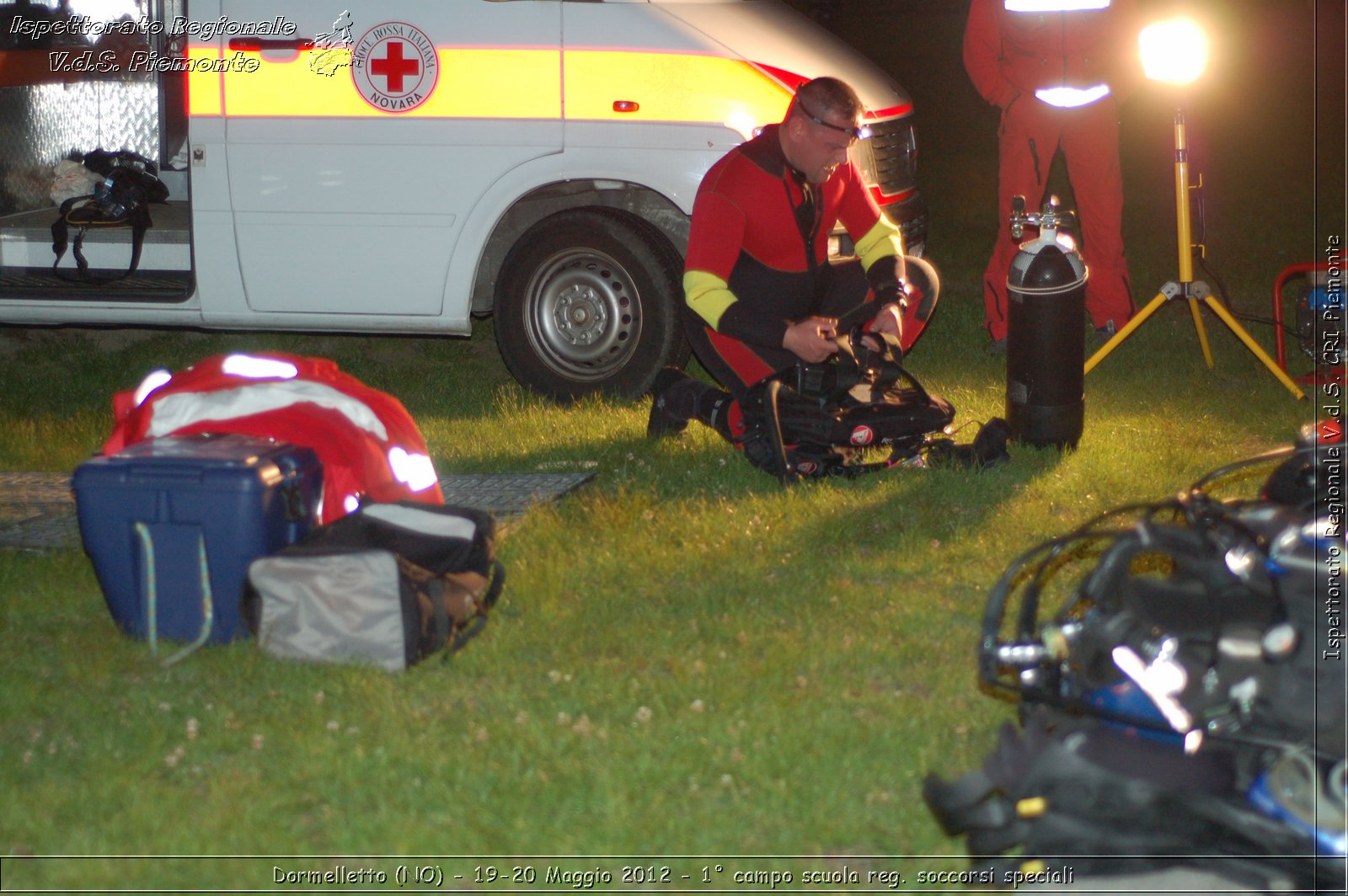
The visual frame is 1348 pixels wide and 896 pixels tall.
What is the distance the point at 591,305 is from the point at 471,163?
0.86m

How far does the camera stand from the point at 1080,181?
303 inches

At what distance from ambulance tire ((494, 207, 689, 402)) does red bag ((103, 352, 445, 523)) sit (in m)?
2.35

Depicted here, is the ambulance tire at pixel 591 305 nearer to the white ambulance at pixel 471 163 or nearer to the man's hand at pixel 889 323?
the white ambulance at pixel 471 163

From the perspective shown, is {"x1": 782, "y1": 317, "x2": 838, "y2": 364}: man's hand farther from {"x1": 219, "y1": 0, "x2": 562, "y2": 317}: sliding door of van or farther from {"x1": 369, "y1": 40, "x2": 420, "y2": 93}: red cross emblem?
{"x1": 369, "y1": 40, "x2": 420, "y2": 93}: red cross emblem

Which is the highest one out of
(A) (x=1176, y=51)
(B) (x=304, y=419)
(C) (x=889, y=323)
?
(A) (x=1176, y=51)

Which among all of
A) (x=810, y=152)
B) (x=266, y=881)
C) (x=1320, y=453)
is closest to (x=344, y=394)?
(x=266, y=881)

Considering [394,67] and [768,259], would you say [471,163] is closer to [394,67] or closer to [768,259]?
[394,67]

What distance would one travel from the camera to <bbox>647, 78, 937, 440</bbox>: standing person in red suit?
546cm

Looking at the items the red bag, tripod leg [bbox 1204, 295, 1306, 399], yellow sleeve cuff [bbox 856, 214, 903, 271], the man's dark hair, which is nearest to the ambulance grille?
yellow sleeve cuff [bbox 856, 214, 903, 271]

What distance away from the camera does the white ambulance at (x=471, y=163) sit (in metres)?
6.48

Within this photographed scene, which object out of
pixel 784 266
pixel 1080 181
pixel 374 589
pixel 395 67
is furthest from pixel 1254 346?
pixel 374 589

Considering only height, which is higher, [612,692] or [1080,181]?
[1080,181]

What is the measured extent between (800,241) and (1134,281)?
4.80 m

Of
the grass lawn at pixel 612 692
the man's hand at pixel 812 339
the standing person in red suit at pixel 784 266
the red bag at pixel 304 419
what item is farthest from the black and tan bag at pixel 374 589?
the standing person in red suit at pixel 784 266
